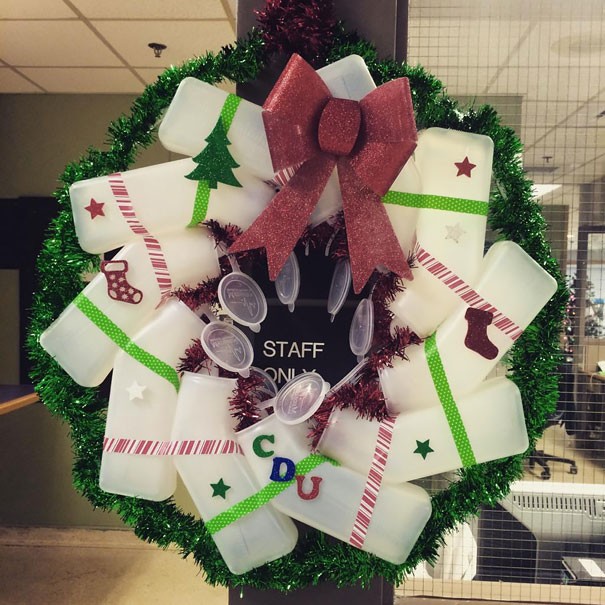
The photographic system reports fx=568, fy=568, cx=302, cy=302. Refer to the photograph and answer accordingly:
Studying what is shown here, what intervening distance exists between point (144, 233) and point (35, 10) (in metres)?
1.92

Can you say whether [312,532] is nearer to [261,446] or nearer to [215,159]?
[261,446]

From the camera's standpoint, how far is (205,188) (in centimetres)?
83

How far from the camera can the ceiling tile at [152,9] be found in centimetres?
221

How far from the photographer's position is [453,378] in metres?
0.79

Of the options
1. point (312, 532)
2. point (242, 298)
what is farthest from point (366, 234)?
point (312, 532)

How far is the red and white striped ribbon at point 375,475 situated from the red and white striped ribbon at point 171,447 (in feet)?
0.63

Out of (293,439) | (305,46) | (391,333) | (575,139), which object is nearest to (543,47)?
(575,139)

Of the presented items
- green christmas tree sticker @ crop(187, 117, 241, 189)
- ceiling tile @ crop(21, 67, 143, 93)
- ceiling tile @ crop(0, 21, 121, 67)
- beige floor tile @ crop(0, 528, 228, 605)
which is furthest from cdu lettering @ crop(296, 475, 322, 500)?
ceiling tile @ crop(21, 67, 143, 93)

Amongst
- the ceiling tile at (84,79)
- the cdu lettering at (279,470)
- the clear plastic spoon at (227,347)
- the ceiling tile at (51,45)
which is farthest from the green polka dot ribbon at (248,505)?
the ceiling tile at (84,79)

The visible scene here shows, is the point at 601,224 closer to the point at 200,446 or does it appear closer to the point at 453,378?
the point at 453,378

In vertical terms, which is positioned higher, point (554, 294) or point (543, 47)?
point (543, 47)

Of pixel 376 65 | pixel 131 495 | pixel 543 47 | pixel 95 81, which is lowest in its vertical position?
pixel 131 495

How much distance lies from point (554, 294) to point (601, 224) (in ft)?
2.75

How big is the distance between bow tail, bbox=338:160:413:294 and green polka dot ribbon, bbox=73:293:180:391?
321 millimetres
